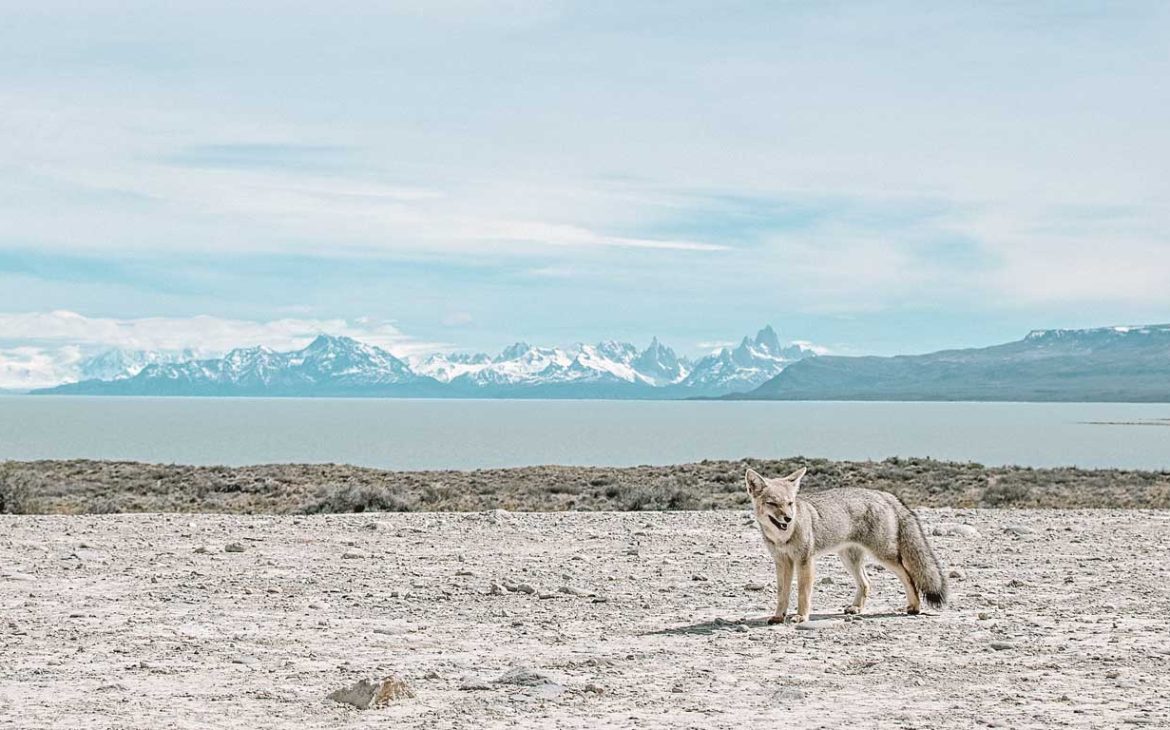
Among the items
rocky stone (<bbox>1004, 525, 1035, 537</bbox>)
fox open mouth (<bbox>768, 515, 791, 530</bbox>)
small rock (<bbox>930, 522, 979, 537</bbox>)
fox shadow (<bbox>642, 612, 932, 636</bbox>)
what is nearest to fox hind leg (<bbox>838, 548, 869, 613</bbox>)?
fox shadow (<bbox>642, 612, 932, 636</bbox>)

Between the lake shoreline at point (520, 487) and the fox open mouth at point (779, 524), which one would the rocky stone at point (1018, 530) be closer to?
the lake shoreline at point (520, 487)

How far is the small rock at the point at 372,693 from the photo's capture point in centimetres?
790

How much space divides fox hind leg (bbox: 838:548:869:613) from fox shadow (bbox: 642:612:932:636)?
116 mm

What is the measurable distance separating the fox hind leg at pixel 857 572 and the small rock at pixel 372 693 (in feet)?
14.7

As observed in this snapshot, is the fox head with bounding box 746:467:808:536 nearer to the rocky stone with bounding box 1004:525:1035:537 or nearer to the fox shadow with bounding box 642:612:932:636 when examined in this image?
the fox shadow with bounding box 642:612:932:636

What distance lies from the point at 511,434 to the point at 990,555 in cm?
13449

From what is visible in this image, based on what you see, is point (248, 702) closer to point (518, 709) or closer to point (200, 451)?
point (518, 709)

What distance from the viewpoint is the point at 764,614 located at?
37.3 feet

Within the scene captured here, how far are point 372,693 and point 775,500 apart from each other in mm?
3663

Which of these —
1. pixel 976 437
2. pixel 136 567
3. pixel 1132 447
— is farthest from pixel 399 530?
pixel 976 437

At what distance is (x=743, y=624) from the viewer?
10.7 m

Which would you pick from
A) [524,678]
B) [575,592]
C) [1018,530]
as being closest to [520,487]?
[1018,530]

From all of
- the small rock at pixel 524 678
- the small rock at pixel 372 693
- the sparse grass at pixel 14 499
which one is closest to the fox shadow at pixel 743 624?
the small rock at pixel 524 678

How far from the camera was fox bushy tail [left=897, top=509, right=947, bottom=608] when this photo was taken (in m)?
11.0
